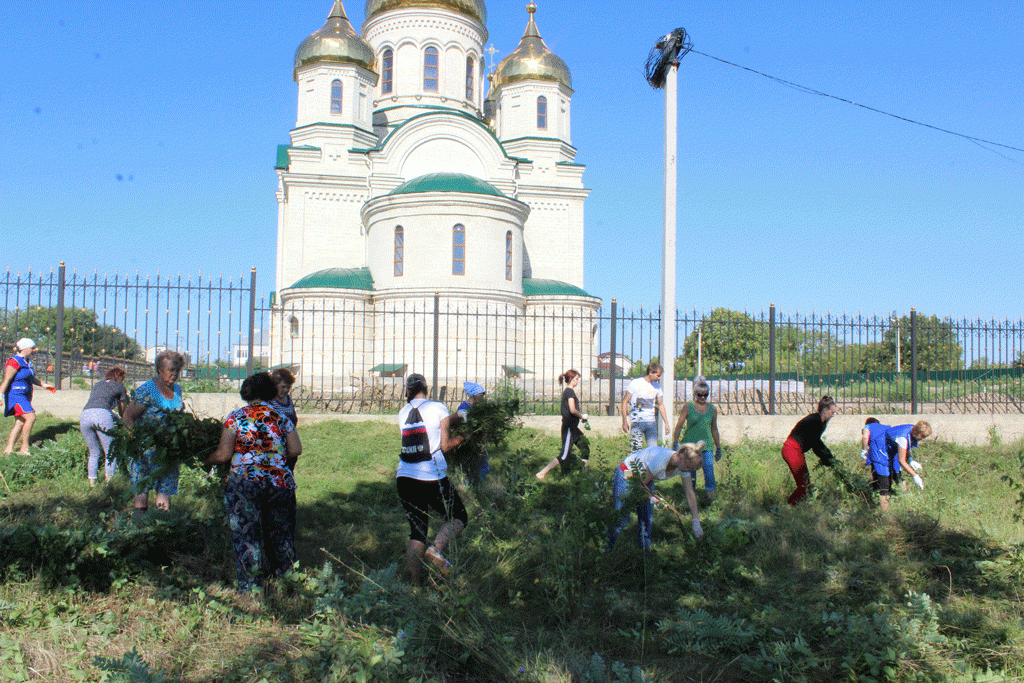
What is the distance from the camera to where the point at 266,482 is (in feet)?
14.1

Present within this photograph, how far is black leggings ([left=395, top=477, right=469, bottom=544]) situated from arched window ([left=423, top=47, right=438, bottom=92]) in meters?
25.5

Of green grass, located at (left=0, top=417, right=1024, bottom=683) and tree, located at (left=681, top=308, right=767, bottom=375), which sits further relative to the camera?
tree, located at (left=681, top=308, right=767, bottom=375)

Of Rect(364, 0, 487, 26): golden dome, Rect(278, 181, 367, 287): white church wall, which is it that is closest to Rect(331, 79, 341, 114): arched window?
Rect(278, 181, 367, 287): white church wall

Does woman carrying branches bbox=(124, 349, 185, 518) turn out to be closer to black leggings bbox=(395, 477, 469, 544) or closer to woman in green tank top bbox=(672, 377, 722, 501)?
black leggings bbox=(395, 477, 469, 544)

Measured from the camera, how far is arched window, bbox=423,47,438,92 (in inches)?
1089

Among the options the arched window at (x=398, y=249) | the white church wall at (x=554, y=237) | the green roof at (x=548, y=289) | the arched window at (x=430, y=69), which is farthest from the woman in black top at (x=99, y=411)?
the arched window at (x=430, y=69)

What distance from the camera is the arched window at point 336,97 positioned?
86.7ft

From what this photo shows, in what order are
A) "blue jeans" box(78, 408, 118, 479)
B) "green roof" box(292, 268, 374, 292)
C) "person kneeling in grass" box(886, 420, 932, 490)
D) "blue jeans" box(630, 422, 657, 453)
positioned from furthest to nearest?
"green roof" box(292, 268, 374, 292) < "blue jeans" box(630, 422, 657, 453) < "person kneeling in grass" box(886, 420, 932, 490) < "blue jeans" box(78, 408, 118, 479)

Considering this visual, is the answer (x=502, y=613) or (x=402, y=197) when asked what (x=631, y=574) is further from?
(x=402, y=197)

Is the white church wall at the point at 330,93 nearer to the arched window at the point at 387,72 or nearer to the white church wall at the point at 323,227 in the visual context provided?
the arched window at the point at 387,72

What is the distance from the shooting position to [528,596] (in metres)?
4.61

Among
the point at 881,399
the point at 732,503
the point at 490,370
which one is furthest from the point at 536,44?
the point at 732,503

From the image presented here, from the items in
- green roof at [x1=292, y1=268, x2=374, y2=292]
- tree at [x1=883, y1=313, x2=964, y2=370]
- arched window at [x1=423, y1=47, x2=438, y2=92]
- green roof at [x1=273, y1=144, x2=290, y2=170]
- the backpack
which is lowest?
the backpack

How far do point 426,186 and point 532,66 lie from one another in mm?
8923
